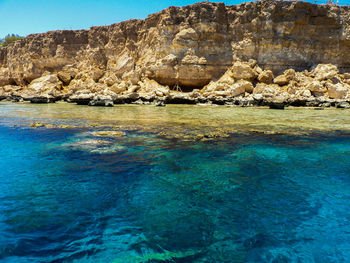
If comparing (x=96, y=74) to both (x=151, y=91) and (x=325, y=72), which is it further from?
(x=325, y=72)

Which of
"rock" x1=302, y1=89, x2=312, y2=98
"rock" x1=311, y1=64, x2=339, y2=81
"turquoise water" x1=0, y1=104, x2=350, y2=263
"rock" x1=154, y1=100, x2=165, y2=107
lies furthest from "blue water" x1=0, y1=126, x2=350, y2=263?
"rock" x1=311, y1=64, x2=339, y2=81

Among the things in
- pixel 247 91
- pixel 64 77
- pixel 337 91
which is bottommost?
pixel 337 91

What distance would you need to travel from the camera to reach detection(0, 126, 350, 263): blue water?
2.82 meters

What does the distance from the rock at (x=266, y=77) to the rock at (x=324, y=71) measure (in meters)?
4.79

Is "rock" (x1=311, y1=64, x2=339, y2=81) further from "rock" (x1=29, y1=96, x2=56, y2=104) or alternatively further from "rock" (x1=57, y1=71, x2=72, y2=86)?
"rock" (x1=57, y1=71, x2=72, y2=86)

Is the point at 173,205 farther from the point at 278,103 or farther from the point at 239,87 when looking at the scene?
the point at 239,87

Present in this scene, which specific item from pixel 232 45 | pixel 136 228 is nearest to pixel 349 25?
pixel 232 45

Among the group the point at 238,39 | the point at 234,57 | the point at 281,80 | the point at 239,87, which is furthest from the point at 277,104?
the point at 238,39

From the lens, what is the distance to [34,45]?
125 feet

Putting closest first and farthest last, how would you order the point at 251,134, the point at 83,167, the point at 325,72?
the point at 83,167, the point at 251,134, the point at 325,72

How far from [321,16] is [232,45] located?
1084 cm

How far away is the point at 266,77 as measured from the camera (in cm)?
2786

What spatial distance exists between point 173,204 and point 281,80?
27.3 metres

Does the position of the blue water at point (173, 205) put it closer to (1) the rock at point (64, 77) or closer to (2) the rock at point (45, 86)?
(2) the rock at point (45, 86)
